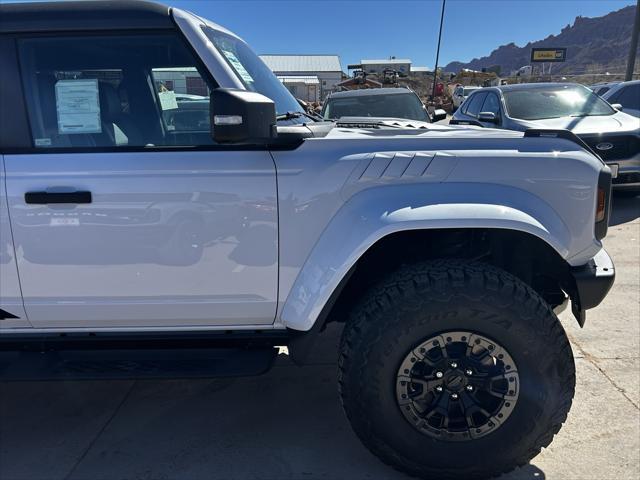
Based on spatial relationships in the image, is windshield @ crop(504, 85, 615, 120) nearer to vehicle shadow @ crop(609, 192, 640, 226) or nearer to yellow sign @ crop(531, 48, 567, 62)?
vehicle shadow @ crop(609, 192, 640, 226)

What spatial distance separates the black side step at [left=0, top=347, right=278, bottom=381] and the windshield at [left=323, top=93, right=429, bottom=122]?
536 centimetres

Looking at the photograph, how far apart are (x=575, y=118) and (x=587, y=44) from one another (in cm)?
16959

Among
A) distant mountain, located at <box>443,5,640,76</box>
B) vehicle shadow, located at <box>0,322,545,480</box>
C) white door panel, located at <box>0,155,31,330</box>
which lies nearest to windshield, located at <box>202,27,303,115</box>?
white door panel, located at <box>0,155,31,330</box>

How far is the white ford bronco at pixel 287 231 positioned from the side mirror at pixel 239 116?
0.07ft

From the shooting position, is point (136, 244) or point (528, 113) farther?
point (528, 113)

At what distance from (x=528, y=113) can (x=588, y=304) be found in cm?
591

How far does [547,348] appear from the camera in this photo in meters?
2.18

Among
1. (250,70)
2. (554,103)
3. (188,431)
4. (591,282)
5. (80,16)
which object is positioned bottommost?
(188,431)

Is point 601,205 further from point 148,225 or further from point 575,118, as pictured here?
point 575,118

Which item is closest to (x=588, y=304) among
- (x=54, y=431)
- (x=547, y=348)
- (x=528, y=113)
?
(x=547, y=348)

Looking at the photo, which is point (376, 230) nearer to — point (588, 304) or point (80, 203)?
point (588, 304)

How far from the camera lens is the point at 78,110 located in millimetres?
2303

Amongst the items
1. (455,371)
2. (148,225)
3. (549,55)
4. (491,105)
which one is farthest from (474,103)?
(549,55)

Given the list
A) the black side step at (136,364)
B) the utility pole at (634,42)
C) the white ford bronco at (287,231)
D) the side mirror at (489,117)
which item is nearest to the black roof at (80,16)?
the white ford bronco at (287,231)
